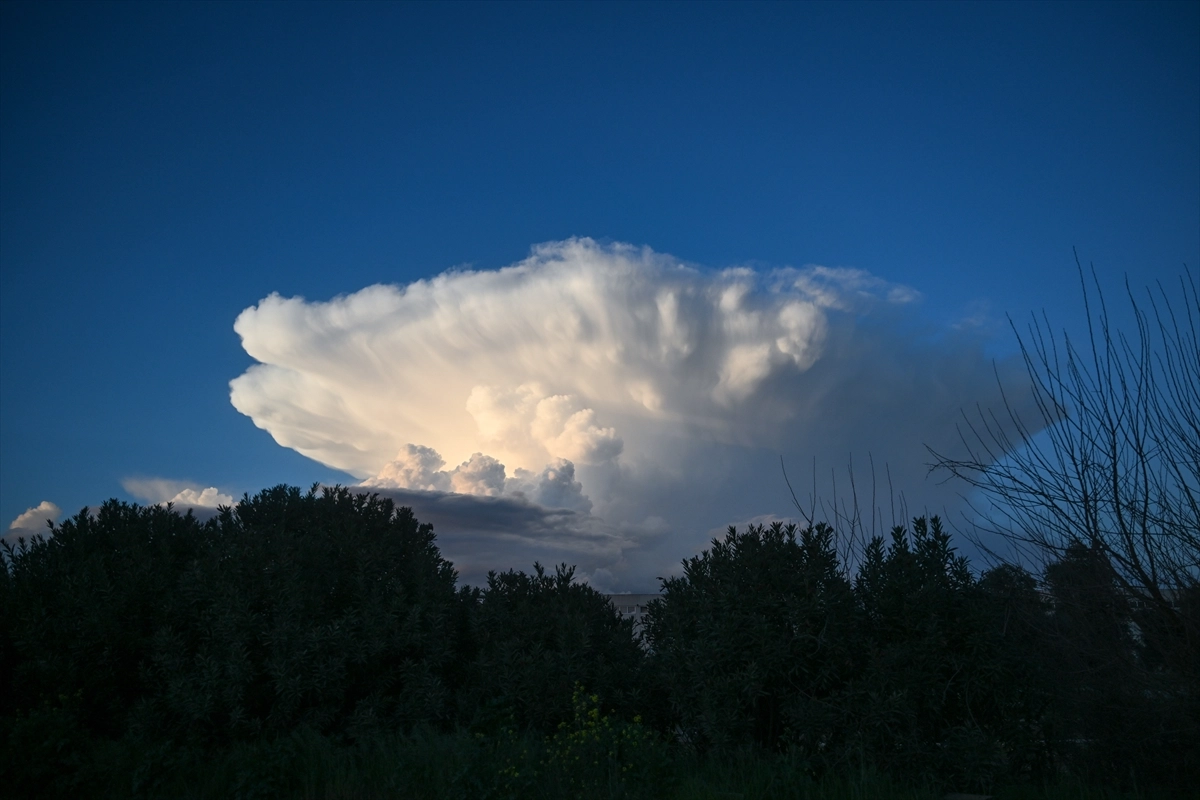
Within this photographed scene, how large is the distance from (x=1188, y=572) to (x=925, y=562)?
2.21m

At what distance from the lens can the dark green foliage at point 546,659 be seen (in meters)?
9.37

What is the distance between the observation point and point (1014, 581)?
8.30 metres

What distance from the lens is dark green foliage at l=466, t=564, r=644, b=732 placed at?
9367mm

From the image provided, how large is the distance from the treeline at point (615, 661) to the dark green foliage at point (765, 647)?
1.0 inches

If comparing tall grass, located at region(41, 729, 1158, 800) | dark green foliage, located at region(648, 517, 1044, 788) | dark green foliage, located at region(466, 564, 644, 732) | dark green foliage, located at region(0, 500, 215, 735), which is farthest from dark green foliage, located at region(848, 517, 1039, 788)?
dark green foliage, located at region(0, 500, 215, 735)

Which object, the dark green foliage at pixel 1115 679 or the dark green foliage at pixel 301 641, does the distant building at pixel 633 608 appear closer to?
the dark green foliage at pixel 301 641

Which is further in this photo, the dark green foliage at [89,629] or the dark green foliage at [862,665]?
the dark green foliage at [89,629]

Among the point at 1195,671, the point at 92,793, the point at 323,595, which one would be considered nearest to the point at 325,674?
the point at 323,595

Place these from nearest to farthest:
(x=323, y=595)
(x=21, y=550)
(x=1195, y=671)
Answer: (x=1195, y=671) < (x=323, y=595) < (x=21, y=550)

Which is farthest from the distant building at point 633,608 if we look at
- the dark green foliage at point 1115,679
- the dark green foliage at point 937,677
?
the dark green foliage at point 1115,679

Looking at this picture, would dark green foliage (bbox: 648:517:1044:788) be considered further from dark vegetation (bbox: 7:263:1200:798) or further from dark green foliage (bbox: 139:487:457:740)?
dark green foliage (bbox: 139:487:457:740)

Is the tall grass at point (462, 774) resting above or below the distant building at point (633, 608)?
below

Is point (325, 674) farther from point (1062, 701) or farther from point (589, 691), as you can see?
point (1062, 701)

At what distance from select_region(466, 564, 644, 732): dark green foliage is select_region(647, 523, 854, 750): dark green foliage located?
1.11 metres
